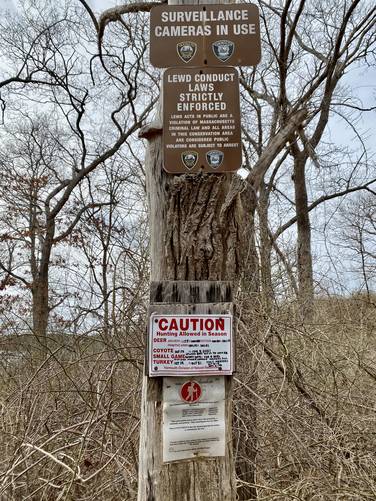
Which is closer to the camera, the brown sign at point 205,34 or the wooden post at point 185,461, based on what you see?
the wooden post at point 185,461

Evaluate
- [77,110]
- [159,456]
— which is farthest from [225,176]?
[77,110]

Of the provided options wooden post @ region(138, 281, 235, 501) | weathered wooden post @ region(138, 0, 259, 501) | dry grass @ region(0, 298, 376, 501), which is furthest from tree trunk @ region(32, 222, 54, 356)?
wooden post @ region(138, 281, 235, 501)

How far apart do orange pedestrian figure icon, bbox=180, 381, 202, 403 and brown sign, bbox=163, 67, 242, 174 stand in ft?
2.81

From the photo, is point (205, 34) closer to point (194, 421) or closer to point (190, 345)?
point (190, 345)

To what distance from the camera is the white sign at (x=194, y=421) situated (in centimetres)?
164

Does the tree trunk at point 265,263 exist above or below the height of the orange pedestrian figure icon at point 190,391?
above

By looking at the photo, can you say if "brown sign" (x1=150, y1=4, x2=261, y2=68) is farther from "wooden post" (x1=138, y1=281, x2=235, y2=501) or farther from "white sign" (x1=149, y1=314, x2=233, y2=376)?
"white sign" (x1=149, y1=314, x2=233, y2=376)

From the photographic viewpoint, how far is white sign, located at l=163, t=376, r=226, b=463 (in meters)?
1.64

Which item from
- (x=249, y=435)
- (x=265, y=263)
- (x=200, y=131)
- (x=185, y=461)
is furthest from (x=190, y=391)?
(x=265, y=263)

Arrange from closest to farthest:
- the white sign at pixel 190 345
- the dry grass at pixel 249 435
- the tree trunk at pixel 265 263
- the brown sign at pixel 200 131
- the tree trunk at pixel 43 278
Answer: the white sign at pixel 190 345, the brown sign at pixel 200 131, the dry grass at pixel 249 435, the tree trunk at pixel 265 263, the tree trunk at pixel 43 278

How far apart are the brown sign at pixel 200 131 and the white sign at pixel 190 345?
66 centimetres

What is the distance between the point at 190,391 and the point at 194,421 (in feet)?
0.35

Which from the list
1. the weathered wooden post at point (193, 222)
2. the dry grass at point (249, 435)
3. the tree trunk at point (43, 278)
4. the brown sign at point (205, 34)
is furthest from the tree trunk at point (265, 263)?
the tree trunk at point (43, 278)

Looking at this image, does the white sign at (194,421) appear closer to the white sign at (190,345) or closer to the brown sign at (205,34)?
the white sign at (190,345)
